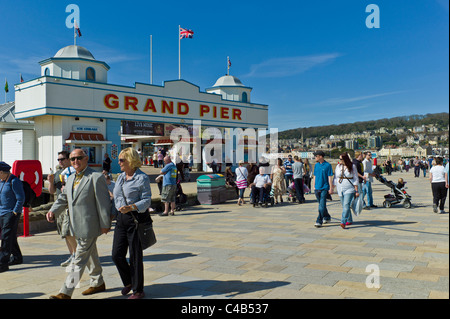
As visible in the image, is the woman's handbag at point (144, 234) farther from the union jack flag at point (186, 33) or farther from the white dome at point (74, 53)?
the union jack flag at point (186, 33)

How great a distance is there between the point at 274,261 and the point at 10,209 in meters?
4.18

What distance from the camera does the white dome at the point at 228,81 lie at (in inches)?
1532

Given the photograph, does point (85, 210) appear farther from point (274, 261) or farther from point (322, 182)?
point (322, 182)

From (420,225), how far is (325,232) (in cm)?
239

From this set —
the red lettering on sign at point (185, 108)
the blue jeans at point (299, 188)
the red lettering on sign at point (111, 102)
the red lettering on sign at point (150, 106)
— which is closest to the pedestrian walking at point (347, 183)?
the blue jeans at point (299, 188)

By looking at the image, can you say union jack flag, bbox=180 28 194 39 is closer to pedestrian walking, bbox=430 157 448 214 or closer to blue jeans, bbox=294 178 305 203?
blue jeans, bbox=294 178 305 203

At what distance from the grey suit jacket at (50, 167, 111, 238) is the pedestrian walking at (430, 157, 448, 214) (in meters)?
9.78

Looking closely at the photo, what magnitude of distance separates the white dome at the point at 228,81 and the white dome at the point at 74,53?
1356 centimetres

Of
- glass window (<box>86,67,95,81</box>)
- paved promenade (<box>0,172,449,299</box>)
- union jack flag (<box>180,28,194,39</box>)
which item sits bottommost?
paved promenade (<box>0,172,449,299</box>)

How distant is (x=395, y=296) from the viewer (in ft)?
14.2

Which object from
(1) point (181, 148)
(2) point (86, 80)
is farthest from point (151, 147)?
(2) point (86, 80)

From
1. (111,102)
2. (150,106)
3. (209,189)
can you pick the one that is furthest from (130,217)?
(150,106)

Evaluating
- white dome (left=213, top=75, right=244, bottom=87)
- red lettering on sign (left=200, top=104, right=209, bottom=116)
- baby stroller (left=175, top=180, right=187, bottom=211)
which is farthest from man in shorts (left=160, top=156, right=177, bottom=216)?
white dome (left=213, top=75, right=244, bottom=87)

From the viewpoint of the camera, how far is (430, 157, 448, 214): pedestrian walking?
11047 millimetres
